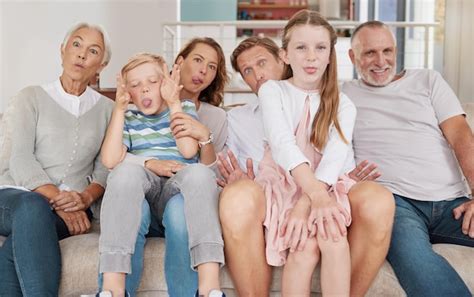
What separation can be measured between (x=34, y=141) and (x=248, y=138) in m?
0.69

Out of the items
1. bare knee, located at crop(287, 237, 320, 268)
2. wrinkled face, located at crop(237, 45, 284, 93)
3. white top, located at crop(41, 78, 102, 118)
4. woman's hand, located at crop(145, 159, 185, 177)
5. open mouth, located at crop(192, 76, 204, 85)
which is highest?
wrinkled face, located at crop(237, 45, 284, 93)

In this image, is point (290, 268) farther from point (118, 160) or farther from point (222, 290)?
point (118, 160)

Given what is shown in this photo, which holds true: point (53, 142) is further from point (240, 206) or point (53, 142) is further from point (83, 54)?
point (240, 206)

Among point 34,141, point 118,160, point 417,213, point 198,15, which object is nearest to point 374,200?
point 417,213

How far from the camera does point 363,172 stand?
197cm

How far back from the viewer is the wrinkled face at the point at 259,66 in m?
2.30

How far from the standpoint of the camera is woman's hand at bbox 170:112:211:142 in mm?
1970

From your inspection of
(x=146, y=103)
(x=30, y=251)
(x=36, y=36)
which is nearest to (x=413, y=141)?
(x=146, y=103)

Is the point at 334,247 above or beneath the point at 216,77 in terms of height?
beneath

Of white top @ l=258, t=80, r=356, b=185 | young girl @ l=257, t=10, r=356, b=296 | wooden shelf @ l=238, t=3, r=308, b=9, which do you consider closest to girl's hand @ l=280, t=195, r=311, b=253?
young girl @ l=257, t=10, r=356, b=296

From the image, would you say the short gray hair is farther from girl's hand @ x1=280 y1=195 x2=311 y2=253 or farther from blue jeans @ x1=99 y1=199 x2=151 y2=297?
girl's hand @ x1=280 y1=195 x2=311 y2=253

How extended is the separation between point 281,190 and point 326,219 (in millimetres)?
211

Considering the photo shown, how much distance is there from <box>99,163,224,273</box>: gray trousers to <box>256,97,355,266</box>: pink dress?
0.45 ft

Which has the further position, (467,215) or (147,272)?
(467,215)
